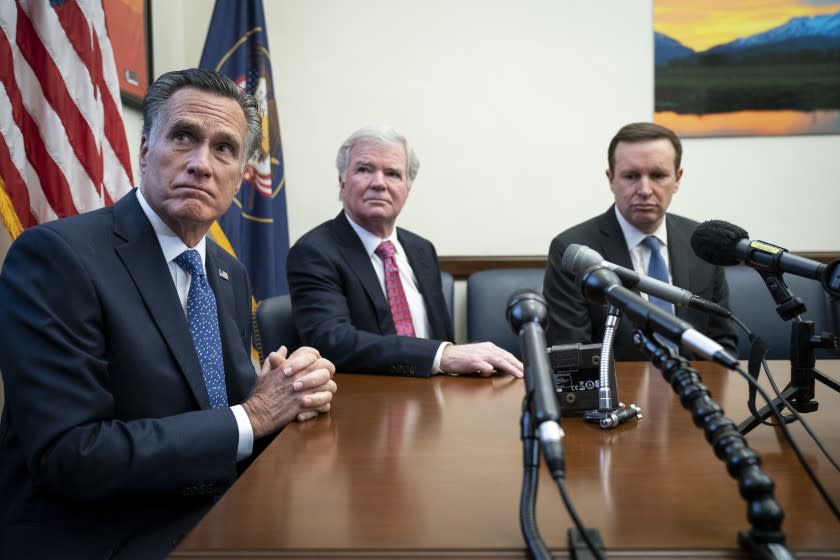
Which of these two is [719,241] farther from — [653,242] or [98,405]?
[653,242]

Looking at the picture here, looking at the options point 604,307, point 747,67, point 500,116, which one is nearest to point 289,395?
point 604,307

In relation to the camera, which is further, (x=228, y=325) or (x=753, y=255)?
(x=228, y=325)

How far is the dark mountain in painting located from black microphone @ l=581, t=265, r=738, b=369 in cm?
339

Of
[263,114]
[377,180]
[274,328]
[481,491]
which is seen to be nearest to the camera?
[481,491]

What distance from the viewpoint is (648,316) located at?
0.83m

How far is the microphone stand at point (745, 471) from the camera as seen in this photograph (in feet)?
2.33

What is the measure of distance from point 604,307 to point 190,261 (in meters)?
1.72

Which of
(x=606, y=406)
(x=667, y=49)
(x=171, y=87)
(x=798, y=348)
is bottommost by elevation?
(x=606, y=406)

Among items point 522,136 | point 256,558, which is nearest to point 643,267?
point 522,136

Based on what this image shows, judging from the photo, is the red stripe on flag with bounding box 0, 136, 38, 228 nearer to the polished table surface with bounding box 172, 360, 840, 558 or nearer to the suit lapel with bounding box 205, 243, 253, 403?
the suit lapel with bounding box 205, 243, 253, 403

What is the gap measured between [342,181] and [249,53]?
1.19 m

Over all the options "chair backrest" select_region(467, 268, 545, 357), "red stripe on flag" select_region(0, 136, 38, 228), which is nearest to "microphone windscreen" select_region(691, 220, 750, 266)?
"red stripe on flag" select_region(0, 136, 38, 228)

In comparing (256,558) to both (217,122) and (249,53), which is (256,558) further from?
(249,53)

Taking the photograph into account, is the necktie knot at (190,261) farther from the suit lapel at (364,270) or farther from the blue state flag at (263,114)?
the blue state flag at (263,114)
